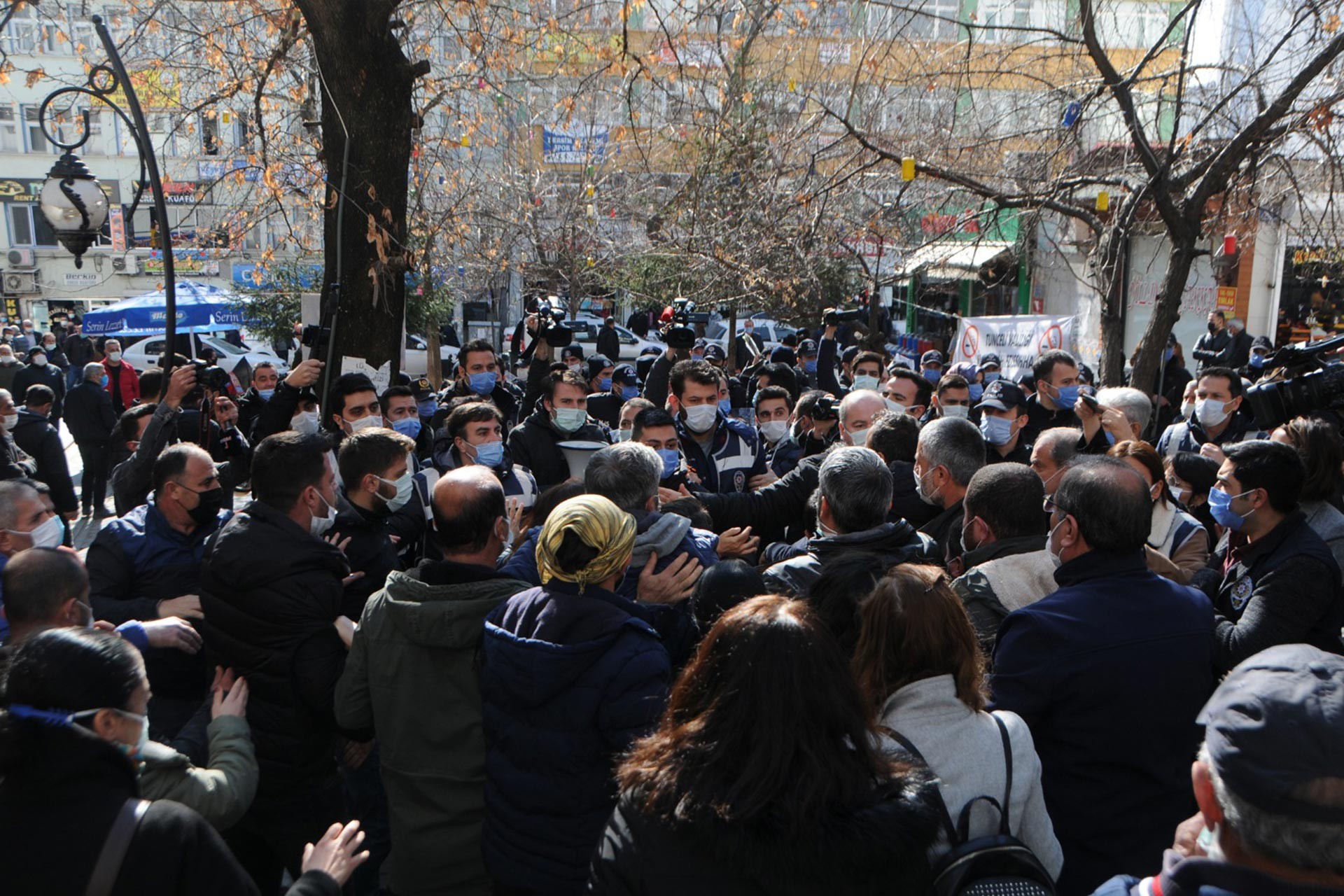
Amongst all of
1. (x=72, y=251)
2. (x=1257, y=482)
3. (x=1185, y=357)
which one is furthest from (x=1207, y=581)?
(x=1185, y=357)

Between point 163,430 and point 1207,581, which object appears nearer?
point 1207,581

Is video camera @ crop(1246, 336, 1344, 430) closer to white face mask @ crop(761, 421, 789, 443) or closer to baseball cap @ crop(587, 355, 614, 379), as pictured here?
white face mask @ crop(761, 421, 789, 443)

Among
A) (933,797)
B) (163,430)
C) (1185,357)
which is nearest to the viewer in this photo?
(933,797)

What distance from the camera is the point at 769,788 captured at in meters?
1.76

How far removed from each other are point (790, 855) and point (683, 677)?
41cm

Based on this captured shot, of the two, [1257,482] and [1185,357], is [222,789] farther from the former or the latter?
[1185,357]

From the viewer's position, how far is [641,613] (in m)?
2.74

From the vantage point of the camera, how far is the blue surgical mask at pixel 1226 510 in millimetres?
3705

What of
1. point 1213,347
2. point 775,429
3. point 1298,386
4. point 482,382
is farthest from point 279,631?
point 1213,347

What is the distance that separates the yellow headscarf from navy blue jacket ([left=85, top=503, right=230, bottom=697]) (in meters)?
1.62

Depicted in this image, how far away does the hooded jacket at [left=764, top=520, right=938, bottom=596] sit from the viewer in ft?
10.4

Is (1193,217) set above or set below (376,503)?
above

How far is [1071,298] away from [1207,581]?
64.8 feet

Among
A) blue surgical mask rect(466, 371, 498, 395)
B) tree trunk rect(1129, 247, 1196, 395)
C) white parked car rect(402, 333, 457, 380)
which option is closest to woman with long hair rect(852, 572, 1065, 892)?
blue surgical mask rect(466, 371, 498, 395)
